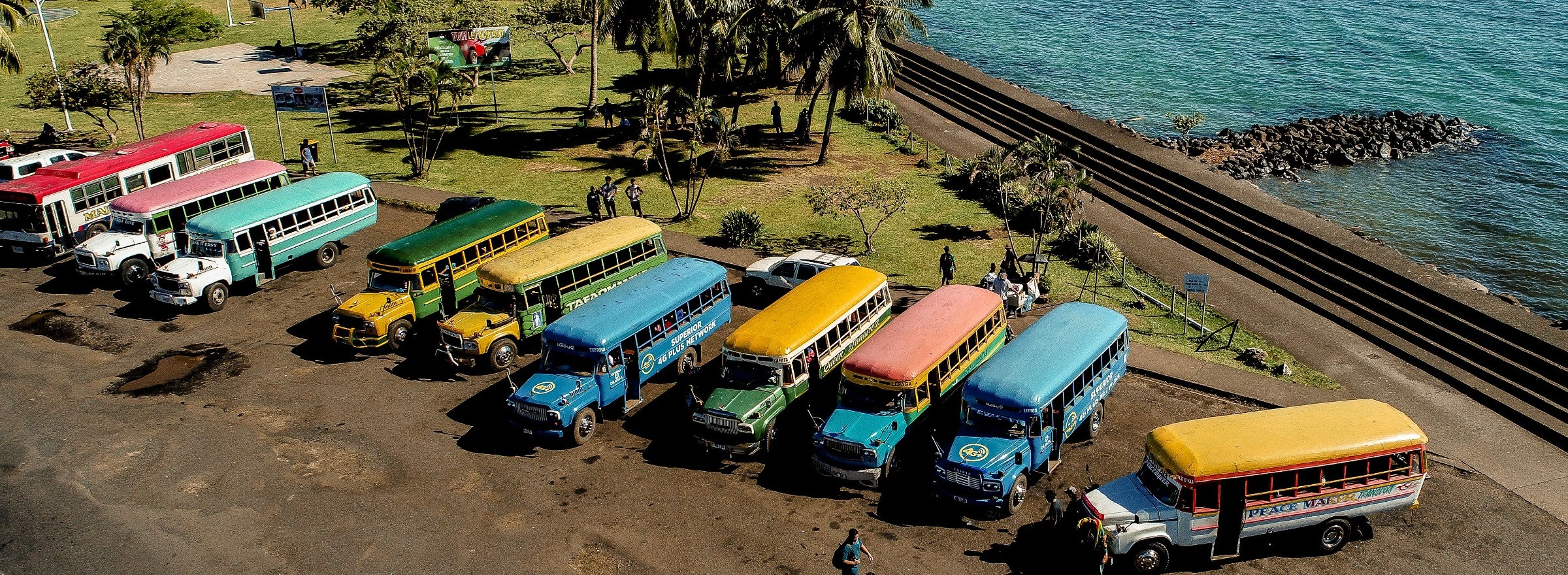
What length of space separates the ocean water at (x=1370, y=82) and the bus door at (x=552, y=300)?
3350 cm

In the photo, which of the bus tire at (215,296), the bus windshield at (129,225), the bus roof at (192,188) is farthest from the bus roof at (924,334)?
the bus windshield at (129,225)

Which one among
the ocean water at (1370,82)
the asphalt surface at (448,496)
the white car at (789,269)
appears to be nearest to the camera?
the asphalt surface at (448,496)

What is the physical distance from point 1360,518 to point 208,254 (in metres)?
30.7

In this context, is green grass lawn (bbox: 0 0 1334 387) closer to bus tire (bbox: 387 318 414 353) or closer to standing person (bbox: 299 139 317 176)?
standing person (bbox: 299 139 317 176)

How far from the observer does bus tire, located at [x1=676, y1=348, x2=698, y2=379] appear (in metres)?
26.3

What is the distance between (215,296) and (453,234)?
25.2ft

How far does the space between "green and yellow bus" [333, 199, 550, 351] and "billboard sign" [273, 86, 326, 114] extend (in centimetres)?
1620

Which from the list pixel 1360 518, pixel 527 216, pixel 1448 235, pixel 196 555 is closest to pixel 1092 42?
pixel 1448 235

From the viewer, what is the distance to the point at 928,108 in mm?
53062

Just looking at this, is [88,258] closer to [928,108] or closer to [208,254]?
[208,254]

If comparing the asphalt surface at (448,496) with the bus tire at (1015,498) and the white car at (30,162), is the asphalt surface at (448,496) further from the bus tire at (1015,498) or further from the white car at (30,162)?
the white car at (30,162)

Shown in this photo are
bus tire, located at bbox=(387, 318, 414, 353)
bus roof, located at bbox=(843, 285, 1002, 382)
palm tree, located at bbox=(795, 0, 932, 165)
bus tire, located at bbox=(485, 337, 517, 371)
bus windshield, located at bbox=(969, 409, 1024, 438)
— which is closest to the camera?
bus windshield, located at bbox=(969, 409, 1024, 438)

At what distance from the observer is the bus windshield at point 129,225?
32.2 metres

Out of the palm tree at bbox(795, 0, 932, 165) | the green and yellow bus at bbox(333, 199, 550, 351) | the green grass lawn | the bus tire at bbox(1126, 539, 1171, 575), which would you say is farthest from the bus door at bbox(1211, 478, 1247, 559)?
the palm tree at bbox(795, 0, 932, 165)
